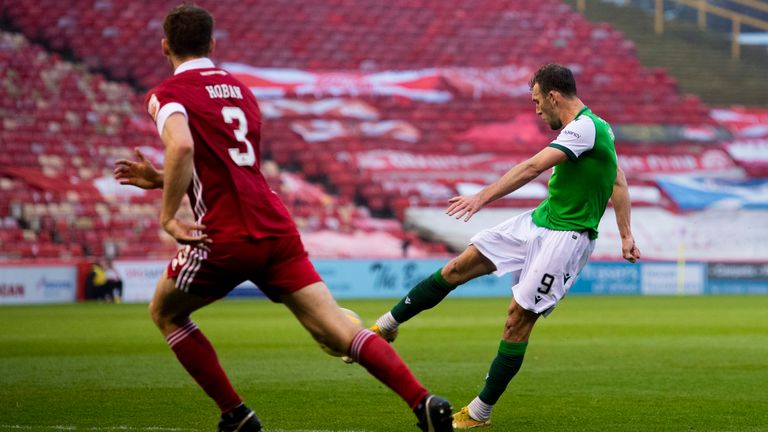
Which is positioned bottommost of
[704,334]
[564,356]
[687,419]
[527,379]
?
[704,334]

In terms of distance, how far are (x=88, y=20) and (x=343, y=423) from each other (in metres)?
28.5

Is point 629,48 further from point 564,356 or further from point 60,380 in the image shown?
point 60,380

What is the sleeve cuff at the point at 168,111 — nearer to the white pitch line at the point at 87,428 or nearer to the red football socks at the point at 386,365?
the red football socks at the point at 386,365

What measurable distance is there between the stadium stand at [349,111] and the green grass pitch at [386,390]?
32.9 feet

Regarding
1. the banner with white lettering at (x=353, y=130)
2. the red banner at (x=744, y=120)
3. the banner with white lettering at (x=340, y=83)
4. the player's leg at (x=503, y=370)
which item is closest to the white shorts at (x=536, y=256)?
the player's leg at (x=503, y=370)

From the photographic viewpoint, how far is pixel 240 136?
529cm

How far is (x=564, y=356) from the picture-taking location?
11867 mm

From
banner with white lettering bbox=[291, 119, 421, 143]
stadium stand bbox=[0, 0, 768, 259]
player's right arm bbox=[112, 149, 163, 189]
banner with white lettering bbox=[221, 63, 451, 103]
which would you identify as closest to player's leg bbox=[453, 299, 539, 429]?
player's right arm bbox=[112, 149, 163, 189]

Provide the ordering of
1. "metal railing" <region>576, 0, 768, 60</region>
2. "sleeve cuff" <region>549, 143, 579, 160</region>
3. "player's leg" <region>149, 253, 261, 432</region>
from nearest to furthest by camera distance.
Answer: "player's leg" <region>149, 253, 261, 432</region>, "sleeve cuff" <region>549, 143, 579, 160</region>, "metal railing" <region>576, 0, 768, 60</region>

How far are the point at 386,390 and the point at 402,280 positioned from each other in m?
17.5

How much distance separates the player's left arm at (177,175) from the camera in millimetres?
5039

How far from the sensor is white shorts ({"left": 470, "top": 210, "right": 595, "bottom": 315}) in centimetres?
695

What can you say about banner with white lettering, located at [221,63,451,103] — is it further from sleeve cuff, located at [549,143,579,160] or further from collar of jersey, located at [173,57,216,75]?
collar of jersey, located at [173,57,216,75]

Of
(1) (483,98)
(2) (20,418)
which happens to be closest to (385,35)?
(1) (483,98)
